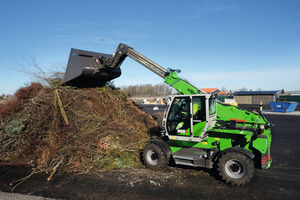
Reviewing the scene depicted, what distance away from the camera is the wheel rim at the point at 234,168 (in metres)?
5.09

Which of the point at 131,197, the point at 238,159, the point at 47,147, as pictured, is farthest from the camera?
the point at 47,147

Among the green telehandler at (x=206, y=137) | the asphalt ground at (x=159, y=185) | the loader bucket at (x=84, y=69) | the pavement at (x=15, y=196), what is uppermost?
the loader bucket at (x=84, y=69)

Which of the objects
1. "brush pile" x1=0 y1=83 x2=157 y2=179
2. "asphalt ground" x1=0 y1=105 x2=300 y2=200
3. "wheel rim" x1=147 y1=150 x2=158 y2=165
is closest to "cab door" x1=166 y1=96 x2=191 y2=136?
"wheel rim" x1=147 y1=150 x2=158 y2=165

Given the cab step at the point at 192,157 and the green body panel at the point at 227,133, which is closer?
the green body panel at the point at 227,133

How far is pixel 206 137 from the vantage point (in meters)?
5.95

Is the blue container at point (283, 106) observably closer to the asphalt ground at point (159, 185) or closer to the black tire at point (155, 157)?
the asphalt ground at point (159, 185)

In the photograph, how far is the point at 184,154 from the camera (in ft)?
20.1

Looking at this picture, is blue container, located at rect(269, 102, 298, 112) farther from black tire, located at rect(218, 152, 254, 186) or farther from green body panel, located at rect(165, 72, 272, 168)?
black tire, located at rect(218, 152, 254, 186)

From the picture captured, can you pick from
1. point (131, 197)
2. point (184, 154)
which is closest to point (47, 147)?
point (131, 197)

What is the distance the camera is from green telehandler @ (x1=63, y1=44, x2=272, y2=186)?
5184 millimetres

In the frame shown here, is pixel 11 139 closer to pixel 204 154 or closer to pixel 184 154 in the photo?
pixel 184 154

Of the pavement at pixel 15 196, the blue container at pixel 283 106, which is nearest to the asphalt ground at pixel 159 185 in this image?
the pavement at pixel 15 196

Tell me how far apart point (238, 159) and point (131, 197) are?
2.68m

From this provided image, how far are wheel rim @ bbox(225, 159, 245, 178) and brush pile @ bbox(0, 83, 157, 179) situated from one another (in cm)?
279
